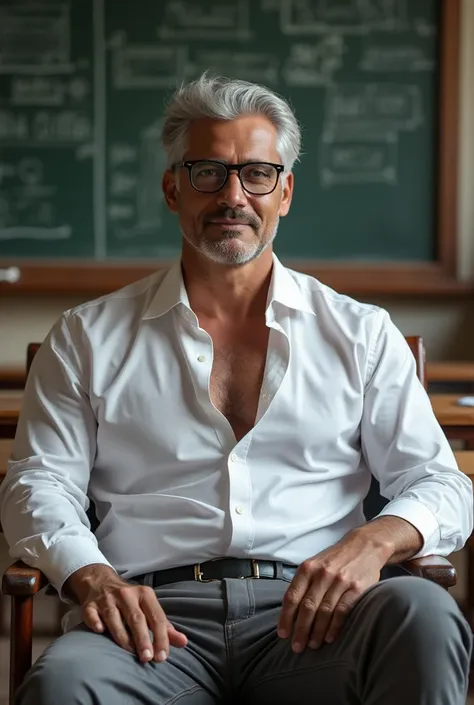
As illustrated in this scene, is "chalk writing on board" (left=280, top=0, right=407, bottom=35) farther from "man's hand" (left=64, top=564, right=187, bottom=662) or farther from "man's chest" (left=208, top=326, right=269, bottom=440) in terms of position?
"man's hand" (left=64, top=564, right=187, bottom=662)

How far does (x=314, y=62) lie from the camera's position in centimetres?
390

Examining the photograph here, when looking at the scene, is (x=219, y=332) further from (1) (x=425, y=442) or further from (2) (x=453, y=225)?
(2) (x=453, y=225)

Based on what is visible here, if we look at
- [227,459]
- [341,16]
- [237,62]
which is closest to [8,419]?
[227,459]

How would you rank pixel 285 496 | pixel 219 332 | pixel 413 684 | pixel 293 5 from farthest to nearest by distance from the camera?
pixel 293 5
pixel 219 332
pixel 285 496
pixel 413 684

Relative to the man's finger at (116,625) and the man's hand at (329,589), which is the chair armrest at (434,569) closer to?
the man's hand at (329,589)

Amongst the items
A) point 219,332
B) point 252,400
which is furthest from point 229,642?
point 219,332

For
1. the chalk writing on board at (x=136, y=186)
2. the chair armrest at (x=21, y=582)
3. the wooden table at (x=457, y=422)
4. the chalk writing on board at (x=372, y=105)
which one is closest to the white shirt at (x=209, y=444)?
the chair armrest at (x=21, y=582)

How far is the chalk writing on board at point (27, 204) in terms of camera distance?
3.91 meters

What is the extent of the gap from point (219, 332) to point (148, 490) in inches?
13.8

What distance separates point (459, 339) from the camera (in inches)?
157

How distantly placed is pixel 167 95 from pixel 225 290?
6.72 ft

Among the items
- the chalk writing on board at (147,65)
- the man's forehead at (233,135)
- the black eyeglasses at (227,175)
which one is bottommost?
the black eyeglasses at (227,175)

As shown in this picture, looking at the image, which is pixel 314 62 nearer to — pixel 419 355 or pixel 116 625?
pixel 419 355

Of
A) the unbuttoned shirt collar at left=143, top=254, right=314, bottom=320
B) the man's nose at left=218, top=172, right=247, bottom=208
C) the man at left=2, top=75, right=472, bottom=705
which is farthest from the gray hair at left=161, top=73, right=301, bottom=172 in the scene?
the unbuttoned shirt collar at left=143, top=254, right=314, bottom=320
